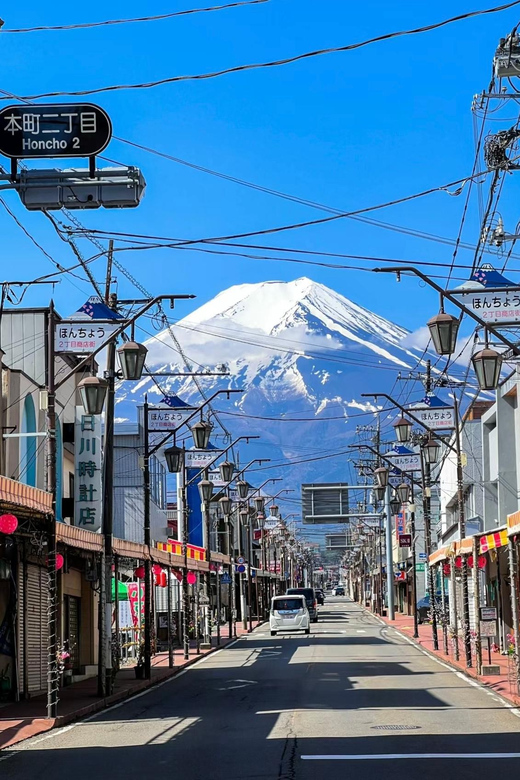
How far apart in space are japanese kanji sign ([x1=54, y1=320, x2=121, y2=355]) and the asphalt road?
7.31 meters

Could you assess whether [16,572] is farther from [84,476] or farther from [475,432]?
[475,432]

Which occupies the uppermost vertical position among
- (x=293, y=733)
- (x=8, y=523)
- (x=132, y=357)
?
(x=132, y=357)

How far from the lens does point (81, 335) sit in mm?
23500

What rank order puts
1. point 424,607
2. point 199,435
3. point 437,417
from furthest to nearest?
point 424,607 → point 437,417 → point 199,435

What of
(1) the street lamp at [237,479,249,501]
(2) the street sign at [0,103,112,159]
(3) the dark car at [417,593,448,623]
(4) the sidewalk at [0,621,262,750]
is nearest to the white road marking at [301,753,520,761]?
(4) the sidewalk at [0,621,262,750]

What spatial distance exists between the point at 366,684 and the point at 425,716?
7741 millimetres

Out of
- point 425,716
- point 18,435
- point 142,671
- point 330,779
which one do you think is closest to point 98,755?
point 330,779

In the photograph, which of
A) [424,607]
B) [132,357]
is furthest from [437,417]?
[424,607]

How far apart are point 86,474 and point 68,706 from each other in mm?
11715

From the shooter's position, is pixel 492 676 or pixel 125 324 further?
pixel 492 676

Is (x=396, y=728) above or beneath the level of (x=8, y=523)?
beneath

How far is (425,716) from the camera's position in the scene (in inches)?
794

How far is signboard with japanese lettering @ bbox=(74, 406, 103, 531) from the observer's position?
114 ft

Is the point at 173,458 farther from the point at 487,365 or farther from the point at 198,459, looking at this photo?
the point at 487,365
